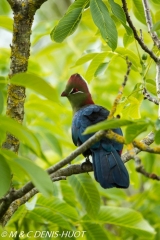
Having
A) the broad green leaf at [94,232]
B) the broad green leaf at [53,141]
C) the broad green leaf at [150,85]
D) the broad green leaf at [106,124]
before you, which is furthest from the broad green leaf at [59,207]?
the broad green leaf at [106,124]

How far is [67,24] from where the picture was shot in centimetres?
264

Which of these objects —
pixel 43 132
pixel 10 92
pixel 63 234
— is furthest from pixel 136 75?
pixel 10 92

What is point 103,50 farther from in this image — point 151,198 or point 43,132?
point 151,198

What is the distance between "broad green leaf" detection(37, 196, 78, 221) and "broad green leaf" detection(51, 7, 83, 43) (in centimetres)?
100

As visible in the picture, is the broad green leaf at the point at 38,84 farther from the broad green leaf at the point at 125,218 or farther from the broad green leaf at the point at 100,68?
the broad green leaf at the point at 125,218

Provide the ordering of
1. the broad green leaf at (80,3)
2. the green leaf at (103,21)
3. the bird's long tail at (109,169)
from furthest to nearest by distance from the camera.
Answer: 1. the bird's long tail at (109,169)
2. the broad green leaf at (80,3)
3. the green leaf at (103,21)

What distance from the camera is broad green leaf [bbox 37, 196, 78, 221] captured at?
3.17 m

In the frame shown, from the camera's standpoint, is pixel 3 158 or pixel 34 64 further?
pixel 34 64

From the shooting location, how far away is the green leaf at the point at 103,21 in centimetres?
248

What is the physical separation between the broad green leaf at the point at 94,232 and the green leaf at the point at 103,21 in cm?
122

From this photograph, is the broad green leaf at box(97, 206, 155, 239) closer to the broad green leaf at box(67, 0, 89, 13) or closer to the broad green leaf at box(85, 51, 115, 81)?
the broad green leaf at box(85, 51, 115, 81)

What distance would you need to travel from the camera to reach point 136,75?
530 cm

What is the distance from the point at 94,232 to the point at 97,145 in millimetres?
525

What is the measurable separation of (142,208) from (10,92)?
2389 millimetres
